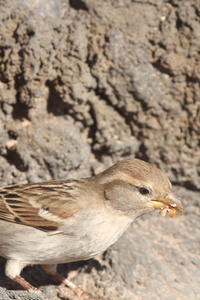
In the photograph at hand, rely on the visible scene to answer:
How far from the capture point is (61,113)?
4566 mm

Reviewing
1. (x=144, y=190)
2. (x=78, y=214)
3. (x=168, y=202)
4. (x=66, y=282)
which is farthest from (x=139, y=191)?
(x=66, y=282)

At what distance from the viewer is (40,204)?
12.2 feet

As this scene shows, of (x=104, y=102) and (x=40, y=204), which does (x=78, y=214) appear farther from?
(x=104, y=102)

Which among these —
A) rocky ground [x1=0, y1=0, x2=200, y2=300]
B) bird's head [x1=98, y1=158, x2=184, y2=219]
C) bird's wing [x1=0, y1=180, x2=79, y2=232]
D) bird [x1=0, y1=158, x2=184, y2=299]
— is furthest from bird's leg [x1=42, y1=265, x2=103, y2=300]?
bird's head [x1=98, y1=158, x2=184, y2=219]

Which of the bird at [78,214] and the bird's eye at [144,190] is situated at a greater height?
the bird's eye at [144,190]

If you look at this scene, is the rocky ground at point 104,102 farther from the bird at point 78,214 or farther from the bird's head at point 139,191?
the bird's head at point 139,191

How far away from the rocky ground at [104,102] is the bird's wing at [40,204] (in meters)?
0.68

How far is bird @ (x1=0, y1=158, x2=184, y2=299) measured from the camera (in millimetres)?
3531

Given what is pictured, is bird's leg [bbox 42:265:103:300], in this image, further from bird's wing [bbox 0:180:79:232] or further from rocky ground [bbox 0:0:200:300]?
bird's wing [bbox 0:180:79:232]

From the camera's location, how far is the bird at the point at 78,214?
3531 mm

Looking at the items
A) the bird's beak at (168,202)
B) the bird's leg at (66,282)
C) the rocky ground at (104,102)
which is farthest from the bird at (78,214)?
the rocky ground at (104,102)

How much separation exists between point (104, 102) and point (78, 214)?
5.02ft

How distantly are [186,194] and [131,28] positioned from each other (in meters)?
2.04

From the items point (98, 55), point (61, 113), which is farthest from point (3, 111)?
point (98, 55)
